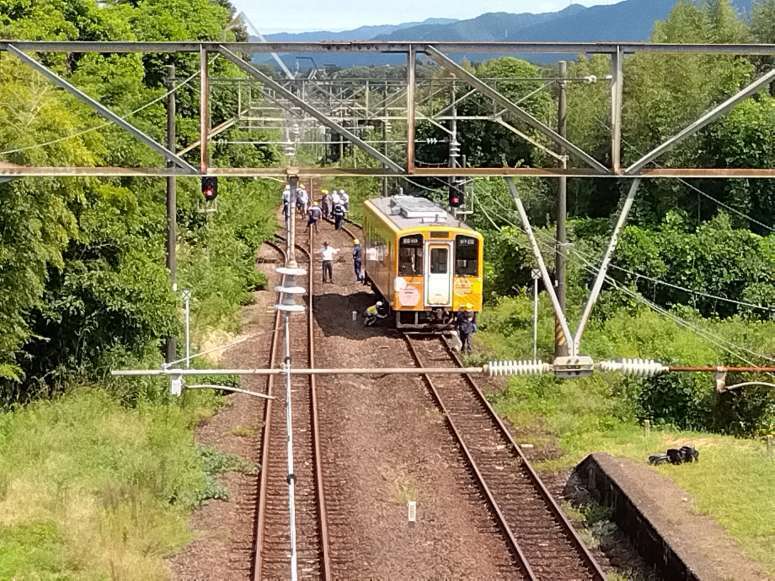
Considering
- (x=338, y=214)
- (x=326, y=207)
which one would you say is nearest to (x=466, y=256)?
(x=338, y=214)

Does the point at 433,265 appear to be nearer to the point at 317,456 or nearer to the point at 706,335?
the point at 706,335

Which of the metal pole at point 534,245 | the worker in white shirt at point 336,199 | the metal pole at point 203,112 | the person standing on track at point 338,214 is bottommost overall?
the person standing on track at point 338,214

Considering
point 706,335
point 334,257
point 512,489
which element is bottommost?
point 512,489

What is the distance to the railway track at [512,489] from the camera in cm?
1196

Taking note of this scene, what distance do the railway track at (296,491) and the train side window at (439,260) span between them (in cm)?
301

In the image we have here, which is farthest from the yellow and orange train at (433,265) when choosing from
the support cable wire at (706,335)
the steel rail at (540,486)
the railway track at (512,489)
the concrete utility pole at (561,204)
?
the concrete utility pole at (561,204)

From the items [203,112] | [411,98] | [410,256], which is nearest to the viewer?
[411,98]

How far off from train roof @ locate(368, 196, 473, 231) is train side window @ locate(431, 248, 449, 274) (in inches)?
19.0

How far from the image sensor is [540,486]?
14141 mm

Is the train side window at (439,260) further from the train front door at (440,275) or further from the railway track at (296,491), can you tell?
the railway track at (296,491)

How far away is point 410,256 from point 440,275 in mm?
690

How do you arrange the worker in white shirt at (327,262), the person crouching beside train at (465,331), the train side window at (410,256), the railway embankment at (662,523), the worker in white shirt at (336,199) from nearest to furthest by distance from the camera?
1. the railway embankment at (662,523)
2. the person crouching beside train at (465,331)
3. the train side window at (410,256)
4. the worker in white shirt at (327,262)
5. the worker in white shirt at (336,199)

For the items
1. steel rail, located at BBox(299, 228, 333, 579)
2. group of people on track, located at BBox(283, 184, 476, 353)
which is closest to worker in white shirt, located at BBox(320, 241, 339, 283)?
group of people on track, located at BBox(283, 184, 476, 353)

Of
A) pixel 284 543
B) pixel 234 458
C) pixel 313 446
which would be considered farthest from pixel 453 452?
pixel 284 543
